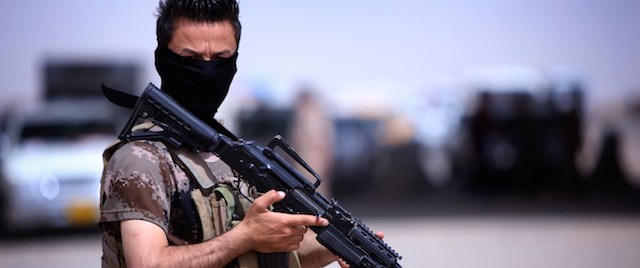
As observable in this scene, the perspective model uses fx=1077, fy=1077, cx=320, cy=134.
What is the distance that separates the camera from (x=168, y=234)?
2.76m

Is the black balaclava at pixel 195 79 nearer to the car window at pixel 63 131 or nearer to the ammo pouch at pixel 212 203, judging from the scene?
the ammo pouch at pixel 212 203

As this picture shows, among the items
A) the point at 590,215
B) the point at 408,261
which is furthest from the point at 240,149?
the point at 590,215

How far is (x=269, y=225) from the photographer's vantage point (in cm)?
266

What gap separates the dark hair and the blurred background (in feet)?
36.9

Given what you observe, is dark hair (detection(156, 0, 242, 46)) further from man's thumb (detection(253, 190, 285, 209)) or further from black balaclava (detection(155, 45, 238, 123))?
man's thumb (detection(253, 190, 285, 209))

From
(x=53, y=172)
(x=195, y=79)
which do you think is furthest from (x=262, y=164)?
(x=53, y=172)

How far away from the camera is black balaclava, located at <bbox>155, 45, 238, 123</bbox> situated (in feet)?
9.30

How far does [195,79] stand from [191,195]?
0.31m

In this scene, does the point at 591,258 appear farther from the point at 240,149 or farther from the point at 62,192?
the point at 240,149

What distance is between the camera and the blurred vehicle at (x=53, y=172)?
12.2 meters

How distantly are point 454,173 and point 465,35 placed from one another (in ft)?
8.24

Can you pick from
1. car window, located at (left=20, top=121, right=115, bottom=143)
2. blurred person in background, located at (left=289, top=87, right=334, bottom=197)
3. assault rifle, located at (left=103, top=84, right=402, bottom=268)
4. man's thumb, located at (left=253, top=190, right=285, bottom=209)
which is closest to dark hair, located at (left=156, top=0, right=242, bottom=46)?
assault rifle, located at (left=103, top=84, right=402, bottom=268)

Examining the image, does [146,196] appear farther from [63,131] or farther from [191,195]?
[63,131]

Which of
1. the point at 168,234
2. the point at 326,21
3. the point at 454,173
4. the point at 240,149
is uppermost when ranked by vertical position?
the point at 240,149
